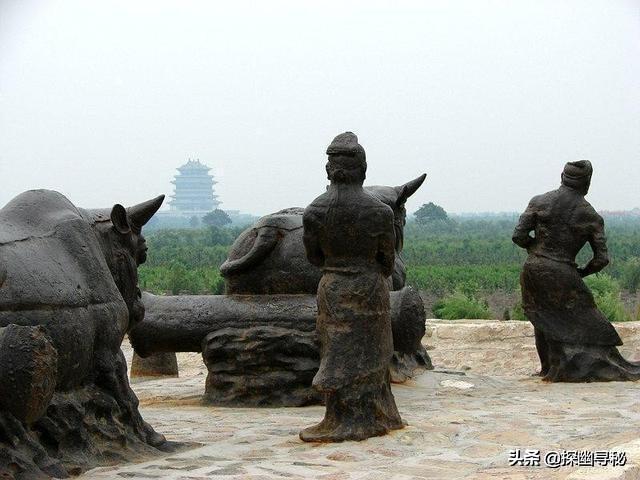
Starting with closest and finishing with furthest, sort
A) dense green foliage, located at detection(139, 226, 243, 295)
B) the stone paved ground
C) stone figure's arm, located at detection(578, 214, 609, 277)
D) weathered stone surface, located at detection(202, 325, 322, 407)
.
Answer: the stone paved ground, weathered stone surface, located at detection(202, 325, 322, 407), stone figure's arm, located at detection(578, 214, 609, 277), dense green foliage, located at detection(139, 226, 243, 295)

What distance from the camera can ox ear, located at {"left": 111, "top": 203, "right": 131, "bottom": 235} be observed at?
25.5 ft

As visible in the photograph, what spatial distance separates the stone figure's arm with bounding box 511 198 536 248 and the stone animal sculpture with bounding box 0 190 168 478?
4.66 meters

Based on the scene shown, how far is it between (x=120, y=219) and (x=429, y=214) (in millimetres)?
79027

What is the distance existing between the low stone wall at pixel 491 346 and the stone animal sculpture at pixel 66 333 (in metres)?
6.69

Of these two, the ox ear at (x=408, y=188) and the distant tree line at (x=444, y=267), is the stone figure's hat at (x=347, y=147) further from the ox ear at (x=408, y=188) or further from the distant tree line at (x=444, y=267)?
the distant tree line at (x=444, y=267)

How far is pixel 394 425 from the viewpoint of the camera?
8.23 m

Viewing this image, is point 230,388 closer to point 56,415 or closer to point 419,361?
point 419,361

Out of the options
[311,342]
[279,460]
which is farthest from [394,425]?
[311,342]

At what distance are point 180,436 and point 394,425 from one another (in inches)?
56.5

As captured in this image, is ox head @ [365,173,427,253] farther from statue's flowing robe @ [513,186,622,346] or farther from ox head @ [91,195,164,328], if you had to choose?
ox head @ [91,195,164,328]

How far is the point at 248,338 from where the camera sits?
10102mm

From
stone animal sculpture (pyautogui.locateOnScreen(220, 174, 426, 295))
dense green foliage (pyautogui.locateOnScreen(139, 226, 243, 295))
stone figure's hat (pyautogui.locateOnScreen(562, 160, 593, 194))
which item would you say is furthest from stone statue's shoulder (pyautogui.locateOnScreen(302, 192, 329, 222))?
dense green foliage (pyautogui.locateOnScreen(139, 226, 243, 295))

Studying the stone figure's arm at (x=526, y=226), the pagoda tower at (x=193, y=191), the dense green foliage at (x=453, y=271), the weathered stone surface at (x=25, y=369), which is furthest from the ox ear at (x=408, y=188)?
the pagoda tower at (x=193, y=191)

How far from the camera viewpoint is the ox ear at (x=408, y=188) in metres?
10.9
